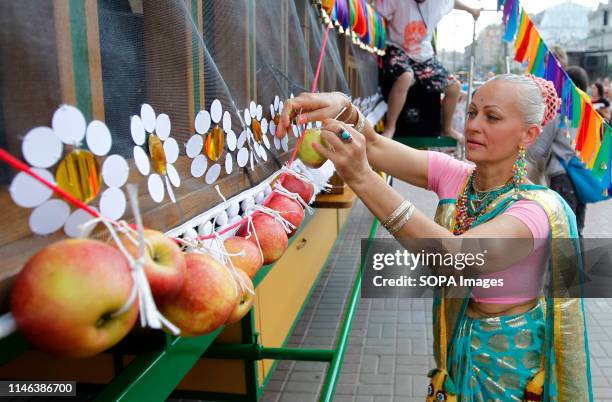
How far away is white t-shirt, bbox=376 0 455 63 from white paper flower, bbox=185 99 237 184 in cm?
399

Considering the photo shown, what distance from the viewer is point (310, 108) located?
1838 mm

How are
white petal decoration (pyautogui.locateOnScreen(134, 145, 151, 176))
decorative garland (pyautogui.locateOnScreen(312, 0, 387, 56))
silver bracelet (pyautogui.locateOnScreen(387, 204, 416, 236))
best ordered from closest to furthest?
white petal decoration (pyautogui.locateOnScreen(134, 145, 151, 176)) < silver bracelet (pyautogui.locateOnScreen(387, 204, 416, 236)) < decorative garland (pyautogui.locateOnScreen(312, 0, 387, 56))

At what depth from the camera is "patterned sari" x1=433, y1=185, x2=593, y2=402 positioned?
1.81 m

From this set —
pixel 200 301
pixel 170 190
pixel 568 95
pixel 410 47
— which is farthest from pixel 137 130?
pixel 410 47

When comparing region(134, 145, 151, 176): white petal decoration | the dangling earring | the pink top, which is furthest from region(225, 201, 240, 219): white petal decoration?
the dangling earring

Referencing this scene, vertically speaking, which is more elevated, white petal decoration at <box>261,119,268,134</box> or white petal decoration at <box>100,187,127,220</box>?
white petal decoration at <box>261,119,268,134</box>

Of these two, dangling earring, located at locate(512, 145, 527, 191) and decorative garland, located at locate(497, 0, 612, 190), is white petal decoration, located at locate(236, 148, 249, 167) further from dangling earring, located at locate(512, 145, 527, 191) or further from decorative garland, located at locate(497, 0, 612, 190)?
decorative garland, located at locate(497, 0, 612, 190)

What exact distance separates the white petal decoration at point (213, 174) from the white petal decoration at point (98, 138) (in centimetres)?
41

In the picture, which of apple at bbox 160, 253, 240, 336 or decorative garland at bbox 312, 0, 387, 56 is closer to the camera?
apple at bbox 160, 253, 240, 336

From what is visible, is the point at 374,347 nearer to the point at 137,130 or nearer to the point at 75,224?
the point at 137,130

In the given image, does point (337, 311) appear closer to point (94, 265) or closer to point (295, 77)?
point (295, 77)

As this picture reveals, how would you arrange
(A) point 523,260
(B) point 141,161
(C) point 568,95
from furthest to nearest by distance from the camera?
(C) point 568,95 < (A) point 523,260 < (B) point 141,161

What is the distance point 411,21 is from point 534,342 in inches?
153

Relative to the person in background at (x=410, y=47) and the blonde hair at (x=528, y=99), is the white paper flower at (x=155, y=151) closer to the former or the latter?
the blonde hair at (x=528, y=99)
